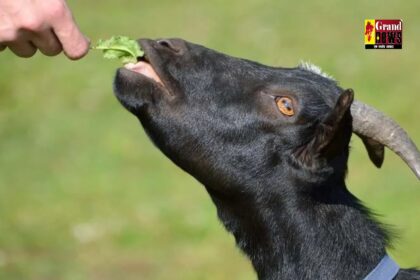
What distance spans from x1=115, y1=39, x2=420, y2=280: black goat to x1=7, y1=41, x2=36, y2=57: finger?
0.75 m

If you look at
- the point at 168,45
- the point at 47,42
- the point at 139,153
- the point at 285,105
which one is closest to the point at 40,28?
the point at 47,42

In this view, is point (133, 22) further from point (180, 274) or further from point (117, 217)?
point (180, 274)

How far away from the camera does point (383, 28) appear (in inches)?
452

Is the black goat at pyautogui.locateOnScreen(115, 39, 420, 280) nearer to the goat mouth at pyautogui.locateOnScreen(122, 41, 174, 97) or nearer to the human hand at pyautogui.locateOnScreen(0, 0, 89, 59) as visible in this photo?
the goat mouth at pyautogui.locateOnScreen(122, 41, 174, 97)

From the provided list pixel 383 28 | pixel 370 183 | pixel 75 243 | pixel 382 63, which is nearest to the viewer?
pixel 383 28

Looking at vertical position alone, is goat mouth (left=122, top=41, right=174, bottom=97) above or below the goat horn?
above

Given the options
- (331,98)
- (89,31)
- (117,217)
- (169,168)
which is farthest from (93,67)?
(331,98)

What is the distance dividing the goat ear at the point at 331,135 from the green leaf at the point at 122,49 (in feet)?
3.43

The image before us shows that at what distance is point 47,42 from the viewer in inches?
224

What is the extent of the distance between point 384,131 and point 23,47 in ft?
7.06

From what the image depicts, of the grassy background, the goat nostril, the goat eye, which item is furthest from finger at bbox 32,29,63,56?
the grassy background

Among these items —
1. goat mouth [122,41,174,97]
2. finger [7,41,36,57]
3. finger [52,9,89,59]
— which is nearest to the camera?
finger [52,9,89,59]

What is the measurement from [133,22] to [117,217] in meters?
7.97

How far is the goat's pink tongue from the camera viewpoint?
643 cm
